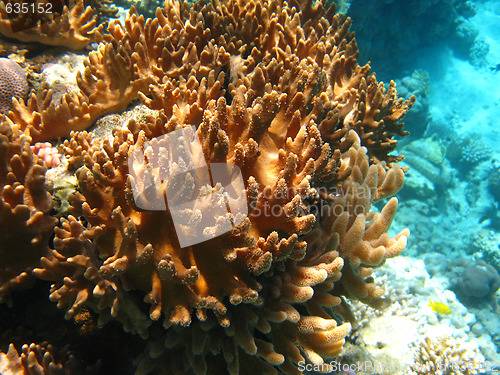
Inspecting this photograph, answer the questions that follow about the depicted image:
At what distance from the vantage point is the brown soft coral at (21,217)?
7.09 ft

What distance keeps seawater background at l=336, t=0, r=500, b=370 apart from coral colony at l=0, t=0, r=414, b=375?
9.86 meters

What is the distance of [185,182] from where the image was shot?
1.91 meters

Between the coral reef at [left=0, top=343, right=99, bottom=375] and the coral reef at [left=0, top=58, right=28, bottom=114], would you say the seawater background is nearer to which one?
the coral reef at [left=0, top=58, right=28, bottom=114]

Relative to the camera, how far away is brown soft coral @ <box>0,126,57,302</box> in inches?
85.1

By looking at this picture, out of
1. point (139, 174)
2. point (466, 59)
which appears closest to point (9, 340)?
point (139, 174)

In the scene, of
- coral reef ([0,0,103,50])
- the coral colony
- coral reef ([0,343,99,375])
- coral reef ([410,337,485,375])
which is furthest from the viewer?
coral reef ([410,337,485,375])

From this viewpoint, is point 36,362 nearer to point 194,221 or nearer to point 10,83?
point 194,221

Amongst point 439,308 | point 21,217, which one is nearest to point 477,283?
point 439,308

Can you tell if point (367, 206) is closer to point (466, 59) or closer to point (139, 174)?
point (139, 174)

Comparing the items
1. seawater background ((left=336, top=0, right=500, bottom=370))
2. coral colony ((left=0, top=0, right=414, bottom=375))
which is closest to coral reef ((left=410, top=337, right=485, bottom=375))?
coral colony ((left=0, top=0, right=414, bottom=375))

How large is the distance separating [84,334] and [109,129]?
1.95 m

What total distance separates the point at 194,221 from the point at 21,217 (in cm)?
132

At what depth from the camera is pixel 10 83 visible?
3076 millimetres

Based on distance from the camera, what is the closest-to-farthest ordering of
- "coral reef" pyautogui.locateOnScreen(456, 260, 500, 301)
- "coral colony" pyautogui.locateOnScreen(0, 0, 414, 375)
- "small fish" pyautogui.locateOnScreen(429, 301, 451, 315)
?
"coral colony" pyautogui.locateOnScreen(0, 0, 414, 375) < "small fish" pyautogui.locateOnScreen(429, 301, 451, 315) < "coral reef" pyautogui.locateOnScreen(456, 260, 500, 301)
